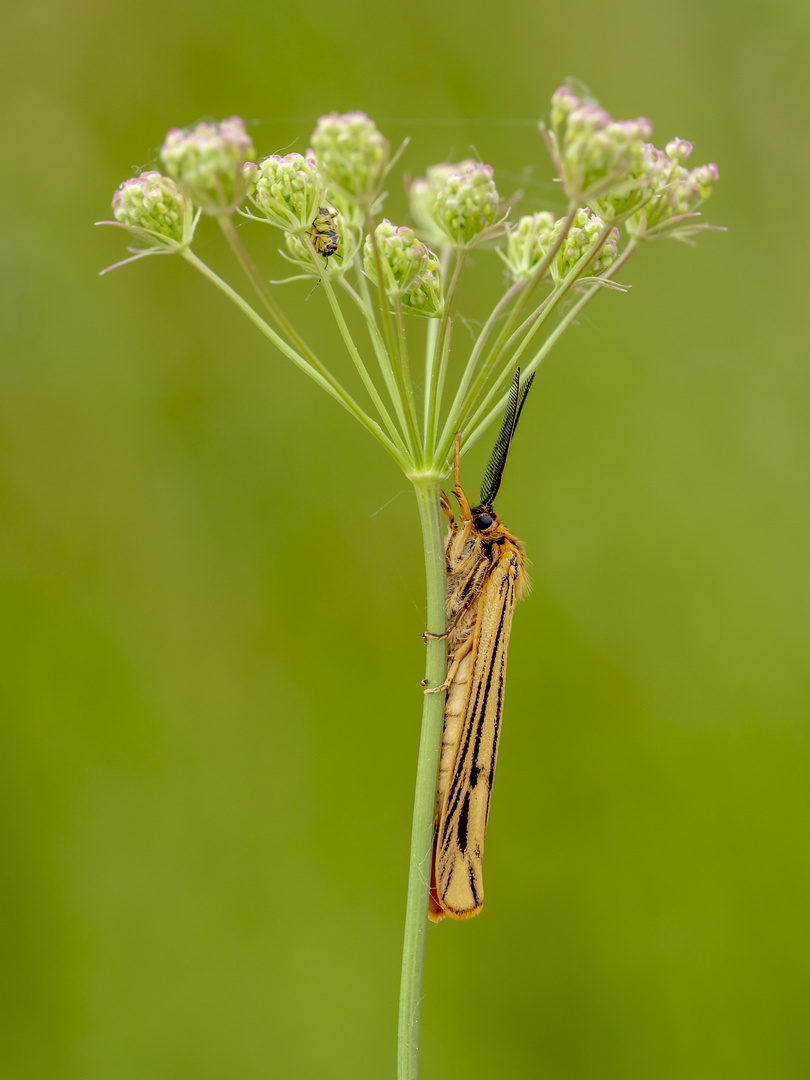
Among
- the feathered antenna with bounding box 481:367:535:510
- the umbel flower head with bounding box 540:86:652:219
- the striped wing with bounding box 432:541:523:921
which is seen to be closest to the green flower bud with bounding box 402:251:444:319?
the feathered antenna with bounding box 481:367:535:510

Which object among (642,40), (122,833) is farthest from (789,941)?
(642,40)

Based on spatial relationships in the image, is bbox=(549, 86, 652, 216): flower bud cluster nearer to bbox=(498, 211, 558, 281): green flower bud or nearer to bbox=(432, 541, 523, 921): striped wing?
bbox=(498, 211, 558, 281): green flower bud

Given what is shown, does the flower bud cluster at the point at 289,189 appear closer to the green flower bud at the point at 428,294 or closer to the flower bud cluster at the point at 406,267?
the flower bud cluster at the point at 406,267

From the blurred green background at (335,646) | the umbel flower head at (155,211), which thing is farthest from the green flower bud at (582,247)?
the blurred green background at (335,646)

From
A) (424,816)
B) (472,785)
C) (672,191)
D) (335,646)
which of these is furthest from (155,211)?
(335,646)

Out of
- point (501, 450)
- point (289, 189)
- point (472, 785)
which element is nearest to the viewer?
point (289, 189)

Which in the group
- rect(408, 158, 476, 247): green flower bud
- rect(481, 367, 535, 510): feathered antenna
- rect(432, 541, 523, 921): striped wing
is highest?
rect(408, 158, 476, 247): green flower bud

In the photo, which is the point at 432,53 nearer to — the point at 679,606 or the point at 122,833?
the point at 679,606

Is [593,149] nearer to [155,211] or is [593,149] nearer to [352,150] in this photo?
[352,150]
